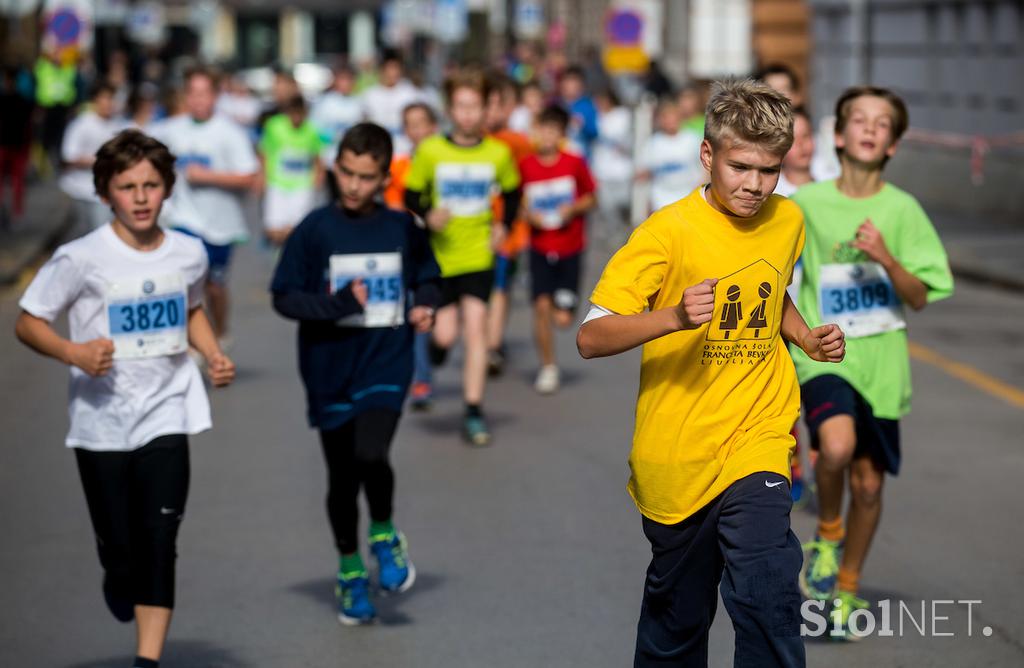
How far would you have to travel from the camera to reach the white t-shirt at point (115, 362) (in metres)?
5.76

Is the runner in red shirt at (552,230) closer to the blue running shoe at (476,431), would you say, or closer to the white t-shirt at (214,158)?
the blue running shoe at (476,431)

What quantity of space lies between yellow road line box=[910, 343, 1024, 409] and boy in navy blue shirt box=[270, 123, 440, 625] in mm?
5571

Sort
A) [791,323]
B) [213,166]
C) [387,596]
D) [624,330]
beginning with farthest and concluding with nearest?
[213,166] < [387,596] < [791,323] < [624,330]

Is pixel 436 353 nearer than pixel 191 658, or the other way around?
→ pixel 191 658

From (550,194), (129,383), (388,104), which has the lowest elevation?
(129,383)

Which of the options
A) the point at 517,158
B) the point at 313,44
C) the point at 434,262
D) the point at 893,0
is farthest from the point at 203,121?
the point at 313,44

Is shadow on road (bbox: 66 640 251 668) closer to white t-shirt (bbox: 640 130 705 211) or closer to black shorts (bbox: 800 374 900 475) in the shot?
black shorts (bbox: 800 374 900 475)

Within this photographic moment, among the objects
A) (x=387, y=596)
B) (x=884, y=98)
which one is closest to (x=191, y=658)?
(x=387, y=596)

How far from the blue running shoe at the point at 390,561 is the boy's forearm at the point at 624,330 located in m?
2.09

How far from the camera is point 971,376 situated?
40.7 feet

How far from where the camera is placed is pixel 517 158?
12.5 metres

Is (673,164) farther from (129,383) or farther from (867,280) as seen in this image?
(129,383)

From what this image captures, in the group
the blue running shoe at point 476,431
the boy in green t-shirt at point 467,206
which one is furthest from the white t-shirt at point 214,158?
the blue running shoe at point 476,431

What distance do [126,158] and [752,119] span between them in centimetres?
210
